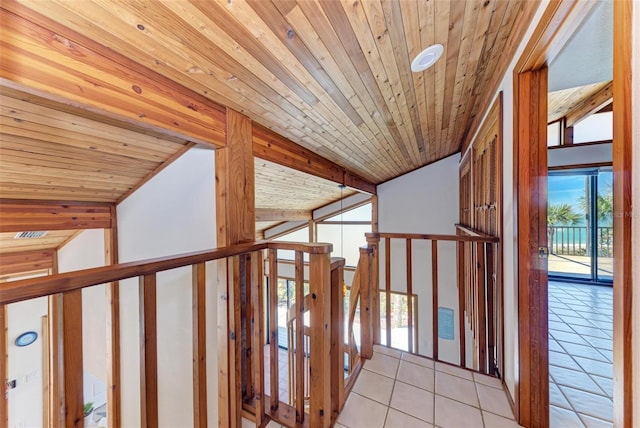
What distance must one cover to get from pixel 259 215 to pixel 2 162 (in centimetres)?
313

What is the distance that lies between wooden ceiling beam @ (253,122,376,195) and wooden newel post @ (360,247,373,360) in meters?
1.07

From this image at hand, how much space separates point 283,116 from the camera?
182 cm

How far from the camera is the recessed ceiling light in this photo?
1463 millimetres

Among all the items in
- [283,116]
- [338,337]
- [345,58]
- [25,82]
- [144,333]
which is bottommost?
[338,337]

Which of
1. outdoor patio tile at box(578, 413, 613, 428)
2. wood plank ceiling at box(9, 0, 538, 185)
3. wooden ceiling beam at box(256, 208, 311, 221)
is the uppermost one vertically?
wood plank ceiling at box(9, 0, 538, 185)

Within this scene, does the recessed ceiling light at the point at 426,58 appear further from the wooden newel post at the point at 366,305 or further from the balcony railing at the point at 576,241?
the balcony railing at the point at 576,241

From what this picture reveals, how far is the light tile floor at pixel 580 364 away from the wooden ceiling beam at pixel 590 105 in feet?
8.96

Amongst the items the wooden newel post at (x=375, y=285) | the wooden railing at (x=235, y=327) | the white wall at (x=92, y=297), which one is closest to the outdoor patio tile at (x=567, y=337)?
the wooden newel post at (x=375, y=285)

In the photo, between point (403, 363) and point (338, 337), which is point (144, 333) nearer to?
point (338, 337)

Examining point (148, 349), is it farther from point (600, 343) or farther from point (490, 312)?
point (600, 343)

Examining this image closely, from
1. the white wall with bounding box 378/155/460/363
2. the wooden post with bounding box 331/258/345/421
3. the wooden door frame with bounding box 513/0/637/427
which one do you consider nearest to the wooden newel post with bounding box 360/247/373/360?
the wooden post with bounding box 331/258/345/421

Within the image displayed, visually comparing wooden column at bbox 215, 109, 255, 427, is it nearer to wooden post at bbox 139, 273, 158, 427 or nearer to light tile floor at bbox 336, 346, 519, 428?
wooden post at bbox 139, 273, 158, 427

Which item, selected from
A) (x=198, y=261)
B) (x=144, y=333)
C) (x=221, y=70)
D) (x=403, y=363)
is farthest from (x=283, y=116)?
(x=403, y=363)

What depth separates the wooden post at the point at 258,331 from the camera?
1.40 m
